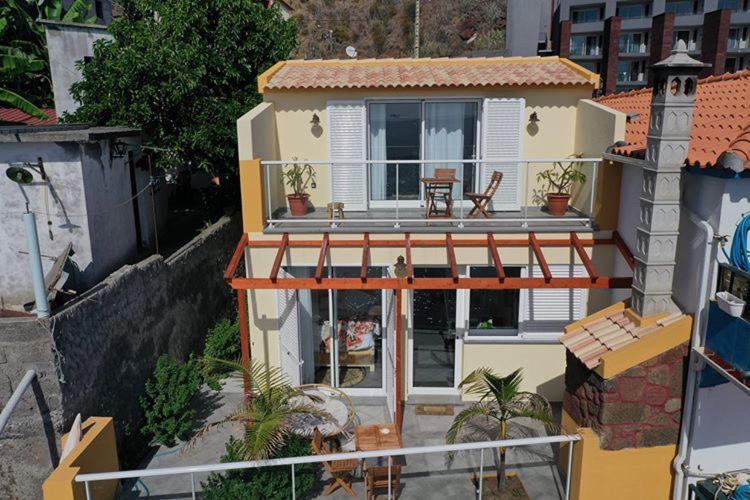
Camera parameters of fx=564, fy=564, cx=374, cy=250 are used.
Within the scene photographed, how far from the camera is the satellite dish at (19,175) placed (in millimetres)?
9891

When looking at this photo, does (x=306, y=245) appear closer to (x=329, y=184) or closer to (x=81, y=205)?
(x=329, y=184)

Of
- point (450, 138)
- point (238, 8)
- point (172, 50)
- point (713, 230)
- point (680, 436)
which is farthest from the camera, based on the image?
point (238, 8)

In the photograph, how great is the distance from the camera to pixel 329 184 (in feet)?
39.7

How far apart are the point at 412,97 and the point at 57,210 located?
717 centimetres

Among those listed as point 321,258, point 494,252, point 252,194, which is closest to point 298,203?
point 252,194

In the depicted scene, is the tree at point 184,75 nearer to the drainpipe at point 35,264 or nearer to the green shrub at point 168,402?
the green shrub at point 168,402

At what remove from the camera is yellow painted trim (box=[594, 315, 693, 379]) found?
287 inches

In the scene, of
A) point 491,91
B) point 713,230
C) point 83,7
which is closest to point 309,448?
point 713,230

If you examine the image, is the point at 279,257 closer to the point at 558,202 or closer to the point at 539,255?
the point at 539,255

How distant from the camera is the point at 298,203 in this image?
11.3m

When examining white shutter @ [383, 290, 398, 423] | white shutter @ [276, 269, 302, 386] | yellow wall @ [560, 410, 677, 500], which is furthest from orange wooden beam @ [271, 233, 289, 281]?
yellow wall @ [560, 410, 677, 500]

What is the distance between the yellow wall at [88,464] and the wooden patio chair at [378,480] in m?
3.61

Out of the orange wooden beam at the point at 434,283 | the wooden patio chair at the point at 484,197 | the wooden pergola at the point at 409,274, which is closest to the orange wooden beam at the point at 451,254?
the wooden pergola at the point at 409,274

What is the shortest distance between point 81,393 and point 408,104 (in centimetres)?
799
